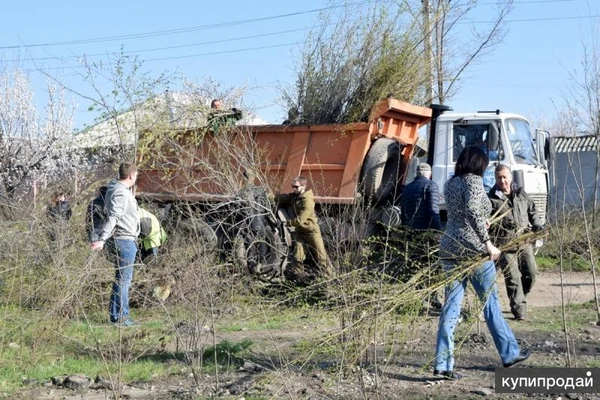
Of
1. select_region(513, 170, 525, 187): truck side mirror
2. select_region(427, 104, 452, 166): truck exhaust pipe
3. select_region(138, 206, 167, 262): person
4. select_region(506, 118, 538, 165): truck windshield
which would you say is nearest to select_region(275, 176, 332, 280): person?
select_region(138, 206, 167, 262): person

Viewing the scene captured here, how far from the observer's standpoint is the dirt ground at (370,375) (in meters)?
5.76

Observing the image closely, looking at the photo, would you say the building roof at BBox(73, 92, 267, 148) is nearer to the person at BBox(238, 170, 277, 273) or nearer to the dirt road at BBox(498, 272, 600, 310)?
the person at BBox(238, 170, 277, 273)

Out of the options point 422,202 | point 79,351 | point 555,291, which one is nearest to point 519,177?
point 555,291

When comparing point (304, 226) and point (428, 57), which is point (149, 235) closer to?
point (304, 226)

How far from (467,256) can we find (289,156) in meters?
6.21

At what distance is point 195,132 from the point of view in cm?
1204

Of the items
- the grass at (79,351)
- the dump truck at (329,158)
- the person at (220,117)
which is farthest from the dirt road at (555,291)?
Result: the person at (220,117)

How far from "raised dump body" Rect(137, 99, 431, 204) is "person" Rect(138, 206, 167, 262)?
190 centimetres

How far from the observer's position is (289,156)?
40.1 ft

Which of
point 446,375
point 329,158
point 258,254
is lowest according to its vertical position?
point 446,375

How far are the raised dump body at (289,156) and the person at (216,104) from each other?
0.34 metres

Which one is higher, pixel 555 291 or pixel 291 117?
pixel 291 117

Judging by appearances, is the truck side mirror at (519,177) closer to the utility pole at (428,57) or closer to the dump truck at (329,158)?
the dump truck at (329,158)

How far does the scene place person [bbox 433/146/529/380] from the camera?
619cm
